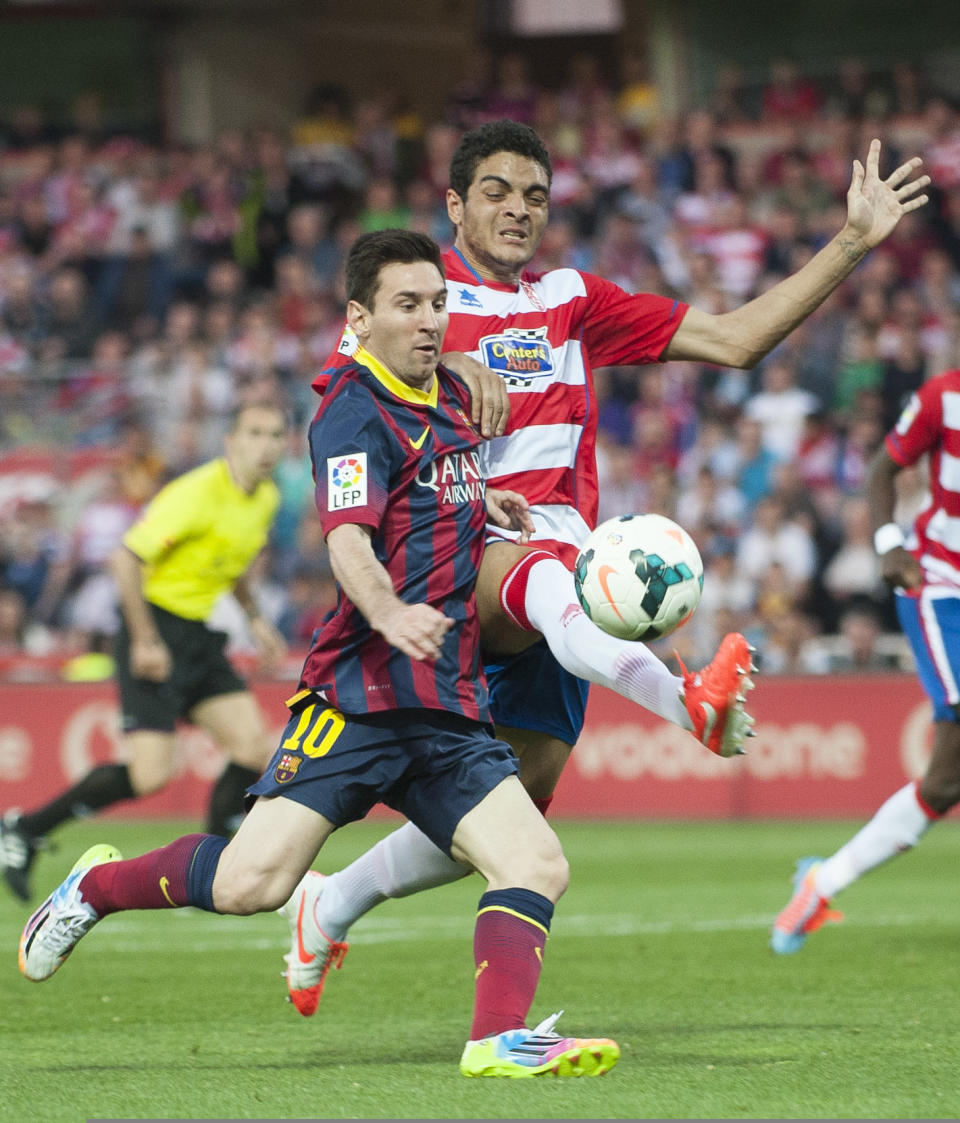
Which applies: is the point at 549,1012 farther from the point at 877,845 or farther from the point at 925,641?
the point at 925,641

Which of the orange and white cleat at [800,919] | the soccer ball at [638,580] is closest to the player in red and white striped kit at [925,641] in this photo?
the orange and white cleat at [800,919]

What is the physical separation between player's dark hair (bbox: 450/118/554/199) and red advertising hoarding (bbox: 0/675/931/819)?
800 cm

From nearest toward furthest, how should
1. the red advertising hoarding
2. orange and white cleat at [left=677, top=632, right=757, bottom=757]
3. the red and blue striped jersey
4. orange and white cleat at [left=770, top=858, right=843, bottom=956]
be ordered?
orange and white cleat at [left=677, top=632, right=757, bottom=757]
the red and blue striped jersey
orange and white cleat at [left=770, top=858, right=843, bottom=956]
the red advertising hoarding

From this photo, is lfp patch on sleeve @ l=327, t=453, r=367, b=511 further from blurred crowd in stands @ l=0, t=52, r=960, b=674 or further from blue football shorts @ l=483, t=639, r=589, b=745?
blurred crowd in stands @ l=0, t=52, r=960, b=674

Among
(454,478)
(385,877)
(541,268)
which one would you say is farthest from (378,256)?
(541,268)

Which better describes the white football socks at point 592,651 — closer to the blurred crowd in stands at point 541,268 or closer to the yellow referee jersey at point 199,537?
the yellow referee jersey at point 199,537

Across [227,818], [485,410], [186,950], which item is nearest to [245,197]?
[227,818]

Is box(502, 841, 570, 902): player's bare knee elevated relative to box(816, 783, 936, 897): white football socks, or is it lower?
elevated

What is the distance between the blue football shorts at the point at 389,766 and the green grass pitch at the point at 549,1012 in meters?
0.68

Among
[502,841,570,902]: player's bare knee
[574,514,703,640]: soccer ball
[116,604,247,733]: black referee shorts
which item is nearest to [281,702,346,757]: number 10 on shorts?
[502,841,570,902]: player's bare knee

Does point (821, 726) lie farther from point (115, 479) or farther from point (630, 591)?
point (630, 591)

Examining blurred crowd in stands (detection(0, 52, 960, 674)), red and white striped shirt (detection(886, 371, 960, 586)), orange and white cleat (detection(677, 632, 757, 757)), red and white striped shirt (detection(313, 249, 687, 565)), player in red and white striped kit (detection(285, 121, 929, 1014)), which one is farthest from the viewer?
blurred crowd in stands (detection(0, 52, 960, 674))

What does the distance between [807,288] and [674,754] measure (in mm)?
8523

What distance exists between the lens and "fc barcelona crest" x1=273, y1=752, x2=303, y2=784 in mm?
4867
